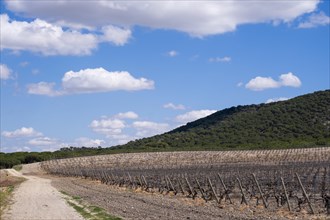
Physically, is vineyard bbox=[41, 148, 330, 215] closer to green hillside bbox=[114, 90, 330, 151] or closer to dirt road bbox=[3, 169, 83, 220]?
dirt road bbox=[3, 169, 83, 220]

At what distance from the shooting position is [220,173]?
189ft

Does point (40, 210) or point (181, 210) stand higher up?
point (40, 210)

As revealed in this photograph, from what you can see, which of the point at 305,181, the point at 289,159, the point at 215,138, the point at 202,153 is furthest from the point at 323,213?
the point at 215,138

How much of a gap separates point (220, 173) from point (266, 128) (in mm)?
72258

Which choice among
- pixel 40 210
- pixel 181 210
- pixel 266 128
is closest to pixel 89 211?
pixel 40 210

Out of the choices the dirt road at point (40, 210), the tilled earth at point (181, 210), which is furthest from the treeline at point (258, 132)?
the tilled earth at point (181, 210)

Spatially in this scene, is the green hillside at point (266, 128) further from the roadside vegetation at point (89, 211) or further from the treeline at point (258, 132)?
the roadside vegetation at point (89, 211)

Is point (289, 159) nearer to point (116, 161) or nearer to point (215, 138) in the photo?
point (116, 161)

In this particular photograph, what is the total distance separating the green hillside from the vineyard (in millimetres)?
13045

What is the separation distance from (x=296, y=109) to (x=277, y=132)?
48.0ft

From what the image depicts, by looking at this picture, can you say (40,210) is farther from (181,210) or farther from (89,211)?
(181,210)

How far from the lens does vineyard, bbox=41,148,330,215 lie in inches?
1275

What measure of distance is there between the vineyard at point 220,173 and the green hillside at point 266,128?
13.0 m

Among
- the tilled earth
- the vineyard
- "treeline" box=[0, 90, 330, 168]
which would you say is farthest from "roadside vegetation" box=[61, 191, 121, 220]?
"treeline" box=[0, 90, 330, 168]
